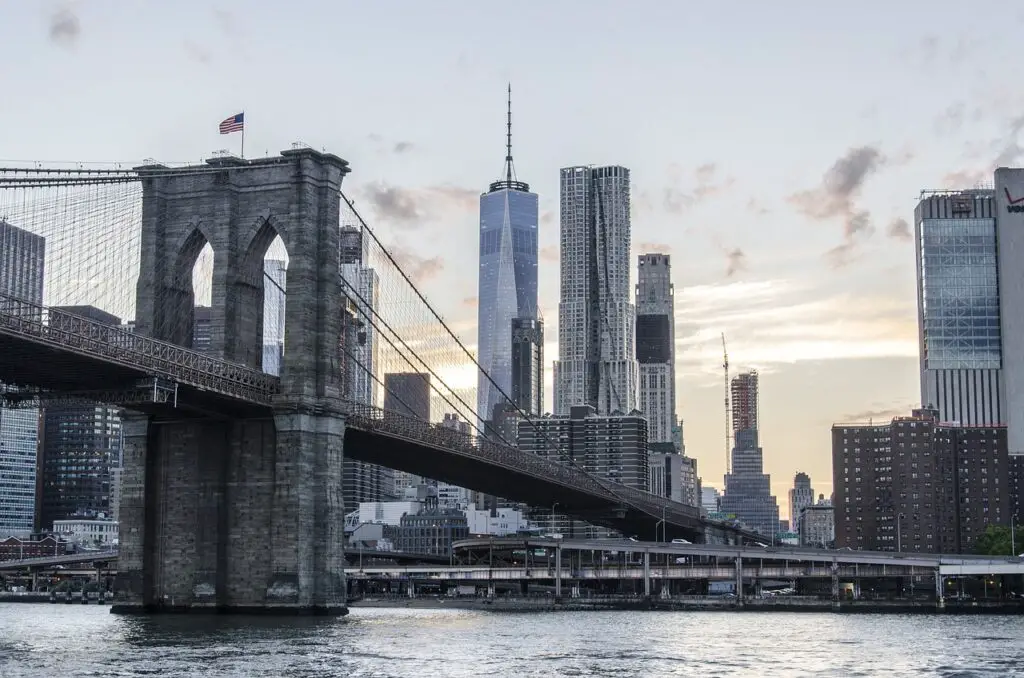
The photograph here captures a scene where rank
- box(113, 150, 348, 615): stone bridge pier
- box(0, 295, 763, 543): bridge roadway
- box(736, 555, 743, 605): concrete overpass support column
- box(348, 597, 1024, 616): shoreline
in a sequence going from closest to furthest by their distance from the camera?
box(0, 295, 763, 543): bridge roadway
box(113, 150, 348, 615): stone bridge pier
box(348, 597, 1024, 616): shoreline
box(736, 555, 743, 605): concrete overpass support column

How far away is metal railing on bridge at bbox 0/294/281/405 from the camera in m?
68.5

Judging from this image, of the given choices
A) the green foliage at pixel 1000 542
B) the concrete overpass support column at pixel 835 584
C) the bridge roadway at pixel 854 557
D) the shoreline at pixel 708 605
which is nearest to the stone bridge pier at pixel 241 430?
the shoreline at pixel 708 605

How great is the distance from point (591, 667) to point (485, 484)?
75.3 meters

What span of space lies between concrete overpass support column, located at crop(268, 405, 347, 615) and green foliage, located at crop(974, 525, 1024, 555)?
8865cm

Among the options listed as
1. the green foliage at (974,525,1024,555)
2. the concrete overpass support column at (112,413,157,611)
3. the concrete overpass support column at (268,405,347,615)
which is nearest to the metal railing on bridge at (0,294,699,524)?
the concrete overpass support column at (268,405,347,615)

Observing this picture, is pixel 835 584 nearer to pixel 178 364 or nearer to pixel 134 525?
pixel 134 525

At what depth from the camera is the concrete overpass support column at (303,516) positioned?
3415 inches

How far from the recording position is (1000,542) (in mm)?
168125

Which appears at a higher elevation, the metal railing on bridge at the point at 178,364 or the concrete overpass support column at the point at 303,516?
the metal railing on bridge at the point at 178,364

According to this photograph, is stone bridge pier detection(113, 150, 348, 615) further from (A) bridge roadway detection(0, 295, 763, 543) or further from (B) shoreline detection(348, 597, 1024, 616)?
(B) shoreline detection(348, 597, 1024, 616)

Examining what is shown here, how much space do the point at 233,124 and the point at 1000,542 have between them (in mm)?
109657

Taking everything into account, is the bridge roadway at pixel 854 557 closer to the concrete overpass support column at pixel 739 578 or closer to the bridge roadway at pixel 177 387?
the concrete overpass support column at pixel 739 578

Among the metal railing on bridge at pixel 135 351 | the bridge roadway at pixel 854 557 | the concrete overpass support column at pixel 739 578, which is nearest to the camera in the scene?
the metal railing on bridge at pixel 135 351

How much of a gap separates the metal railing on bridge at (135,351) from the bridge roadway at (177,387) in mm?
52
